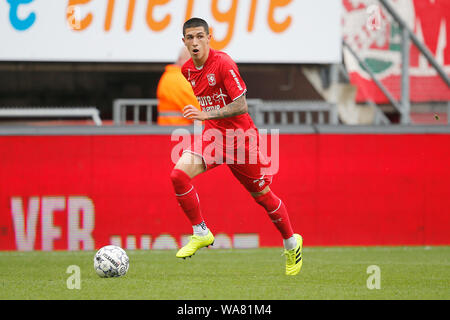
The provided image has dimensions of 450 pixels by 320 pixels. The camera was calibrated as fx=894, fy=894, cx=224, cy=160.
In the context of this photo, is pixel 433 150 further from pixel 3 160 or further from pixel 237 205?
pixel 3 160

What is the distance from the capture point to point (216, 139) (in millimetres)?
7711

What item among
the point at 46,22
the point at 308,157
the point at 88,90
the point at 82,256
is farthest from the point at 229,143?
the point at 88,90

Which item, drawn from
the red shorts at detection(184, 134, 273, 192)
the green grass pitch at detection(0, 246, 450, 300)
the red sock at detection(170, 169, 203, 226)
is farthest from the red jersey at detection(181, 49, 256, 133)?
the green grass pitch at detection(0, 246, 450, 300)

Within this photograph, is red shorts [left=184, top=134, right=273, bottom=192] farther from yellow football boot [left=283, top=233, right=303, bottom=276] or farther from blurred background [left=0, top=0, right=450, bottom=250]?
blurred background [left=0, top=0, right=450, bottom=250]

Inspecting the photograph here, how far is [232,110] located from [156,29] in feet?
17.3

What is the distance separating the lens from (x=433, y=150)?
11273 millimetres

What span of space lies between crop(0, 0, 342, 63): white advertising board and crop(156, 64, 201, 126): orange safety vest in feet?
4.89

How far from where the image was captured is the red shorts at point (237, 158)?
7679 mm

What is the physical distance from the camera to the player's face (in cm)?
752

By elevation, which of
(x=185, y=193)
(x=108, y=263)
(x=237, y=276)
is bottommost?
(x=237, y=276)

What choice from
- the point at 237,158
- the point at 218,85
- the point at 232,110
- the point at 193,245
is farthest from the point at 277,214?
the point at 218,85

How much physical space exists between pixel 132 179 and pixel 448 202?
396 centimetres

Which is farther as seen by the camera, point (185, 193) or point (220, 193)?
point (220, 193)

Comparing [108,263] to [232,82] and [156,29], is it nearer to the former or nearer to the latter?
[232,82]
